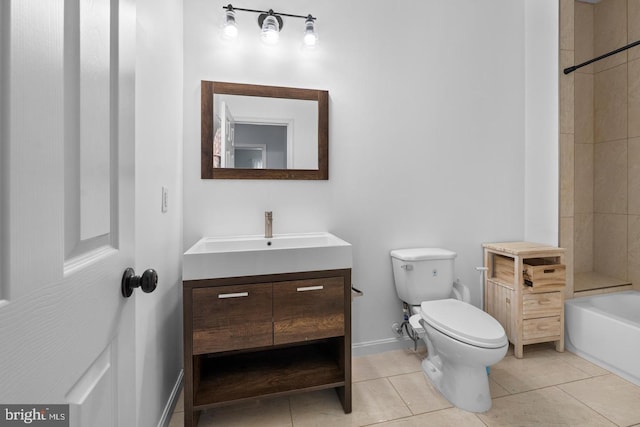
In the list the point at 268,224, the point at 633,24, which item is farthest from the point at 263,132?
the point at 633,24

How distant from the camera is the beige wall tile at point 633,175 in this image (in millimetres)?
2410

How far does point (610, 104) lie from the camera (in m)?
2.59

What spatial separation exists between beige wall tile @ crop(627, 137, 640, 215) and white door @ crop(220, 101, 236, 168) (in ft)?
10.3

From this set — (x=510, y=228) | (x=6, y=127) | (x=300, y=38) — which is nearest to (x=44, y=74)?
(x=6, y=127)

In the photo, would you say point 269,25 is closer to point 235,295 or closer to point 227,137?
point 227,137

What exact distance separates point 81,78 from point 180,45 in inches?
58.6

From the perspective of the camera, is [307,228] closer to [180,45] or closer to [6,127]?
[180,45]

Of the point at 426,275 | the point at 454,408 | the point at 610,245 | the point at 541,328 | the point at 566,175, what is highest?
the point at 566,175

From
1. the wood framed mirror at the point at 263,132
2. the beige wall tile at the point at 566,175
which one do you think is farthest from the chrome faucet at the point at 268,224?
the beige wall tile at the point at 566,175

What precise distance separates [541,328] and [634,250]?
1230mm

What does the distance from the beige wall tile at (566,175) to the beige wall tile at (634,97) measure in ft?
2.23

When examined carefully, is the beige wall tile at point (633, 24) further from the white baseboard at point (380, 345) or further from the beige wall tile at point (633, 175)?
the white baseboard at point (380, 345)

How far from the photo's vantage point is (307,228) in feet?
6.54

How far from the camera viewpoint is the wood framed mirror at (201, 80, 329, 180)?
6.02 ft
